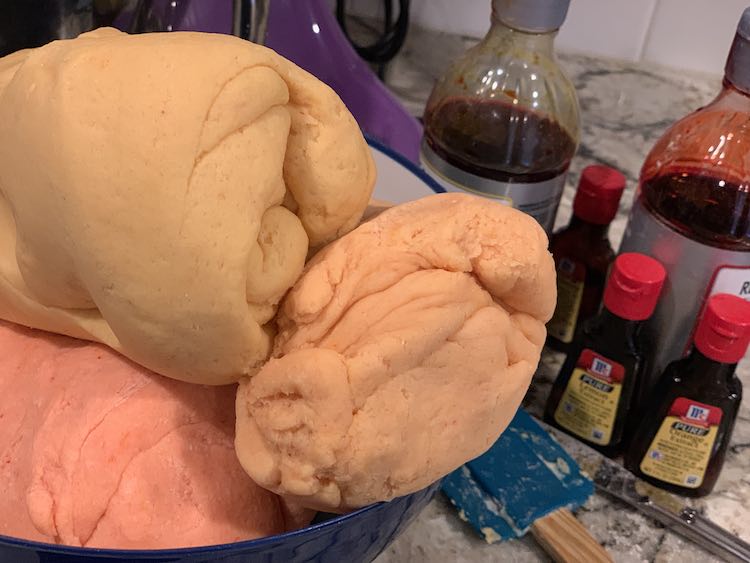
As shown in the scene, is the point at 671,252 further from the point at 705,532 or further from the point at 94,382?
the point at 94,382

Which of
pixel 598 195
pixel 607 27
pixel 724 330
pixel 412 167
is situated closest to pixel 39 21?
pixel 412 167

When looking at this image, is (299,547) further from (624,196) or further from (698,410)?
(624,196)

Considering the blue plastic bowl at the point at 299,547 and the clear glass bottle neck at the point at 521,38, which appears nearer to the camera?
the blue plastic bowl at the point at 299,547

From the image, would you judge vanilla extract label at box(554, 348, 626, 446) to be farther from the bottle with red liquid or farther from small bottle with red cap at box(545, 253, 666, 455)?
the bottle with red liquid

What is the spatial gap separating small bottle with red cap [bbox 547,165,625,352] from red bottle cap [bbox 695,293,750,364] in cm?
18

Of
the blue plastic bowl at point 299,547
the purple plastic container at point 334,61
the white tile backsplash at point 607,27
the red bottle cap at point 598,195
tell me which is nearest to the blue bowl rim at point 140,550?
the blue plastic bowl at point 299,547

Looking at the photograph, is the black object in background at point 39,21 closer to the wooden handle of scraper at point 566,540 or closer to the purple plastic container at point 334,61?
the purple plastic container at point 334,61

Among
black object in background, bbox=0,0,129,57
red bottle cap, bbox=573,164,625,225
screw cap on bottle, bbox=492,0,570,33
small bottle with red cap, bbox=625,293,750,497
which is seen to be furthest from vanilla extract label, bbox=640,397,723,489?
black object in background, bbox=0,0,129,57

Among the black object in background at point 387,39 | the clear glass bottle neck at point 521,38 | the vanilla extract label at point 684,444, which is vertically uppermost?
the clear glass bottle neck at point 521,38

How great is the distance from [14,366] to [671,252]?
54 cm

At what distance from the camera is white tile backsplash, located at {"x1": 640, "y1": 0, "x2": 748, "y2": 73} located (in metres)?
1.21

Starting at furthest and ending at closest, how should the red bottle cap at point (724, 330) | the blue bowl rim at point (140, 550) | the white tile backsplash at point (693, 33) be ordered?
the white tile backsplash at point (693, 33)
the red bottle cap at point (724, 330)
the blue bowl rim at point (140, 550)

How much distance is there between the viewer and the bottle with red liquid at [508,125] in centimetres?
78

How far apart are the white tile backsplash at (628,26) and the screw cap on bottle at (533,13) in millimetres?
553
